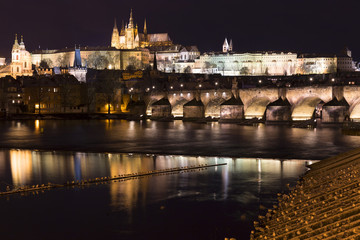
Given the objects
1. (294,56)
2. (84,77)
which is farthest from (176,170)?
(294,56)

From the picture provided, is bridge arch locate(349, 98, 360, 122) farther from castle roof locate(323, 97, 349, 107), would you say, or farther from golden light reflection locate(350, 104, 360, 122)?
castle roof locate(323, 97, 349, 107)

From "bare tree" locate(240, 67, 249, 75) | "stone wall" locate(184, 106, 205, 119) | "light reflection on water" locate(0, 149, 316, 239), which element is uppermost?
"bare tree" locate(240, 67, 249, 75)

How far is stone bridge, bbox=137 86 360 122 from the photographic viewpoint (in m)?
52.8

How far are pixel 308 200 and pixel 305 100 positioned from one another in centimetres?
4647

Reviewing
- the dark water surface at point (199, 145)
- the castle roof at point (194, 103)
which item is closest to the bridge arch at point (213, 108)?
the castle roof at point (194, 103)

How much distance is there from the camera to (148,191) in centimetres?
1762

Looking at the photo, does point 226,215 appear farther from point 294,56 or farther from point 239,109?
point 294,56

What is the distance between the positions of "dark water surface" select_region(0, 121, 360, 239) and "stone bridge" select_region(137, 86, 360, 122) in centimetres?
2230

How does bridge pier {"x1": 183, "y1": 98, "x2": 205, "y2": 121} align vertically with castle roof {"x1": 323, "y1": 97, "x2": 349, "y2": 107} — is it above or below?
below

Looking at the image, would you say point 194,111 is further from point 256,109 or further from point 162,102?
point 256,109

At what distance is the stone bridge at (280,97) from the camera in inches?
2078

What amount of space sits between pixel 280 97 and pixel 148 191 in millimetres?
43774

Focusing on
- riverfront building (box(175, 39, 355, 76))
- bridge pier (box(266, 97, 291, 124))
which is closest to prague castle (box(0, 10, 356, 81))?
riverfront building (box(175, 39, 355, 76))

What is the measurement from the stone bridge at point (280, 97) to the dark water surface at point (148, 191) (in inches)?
878
